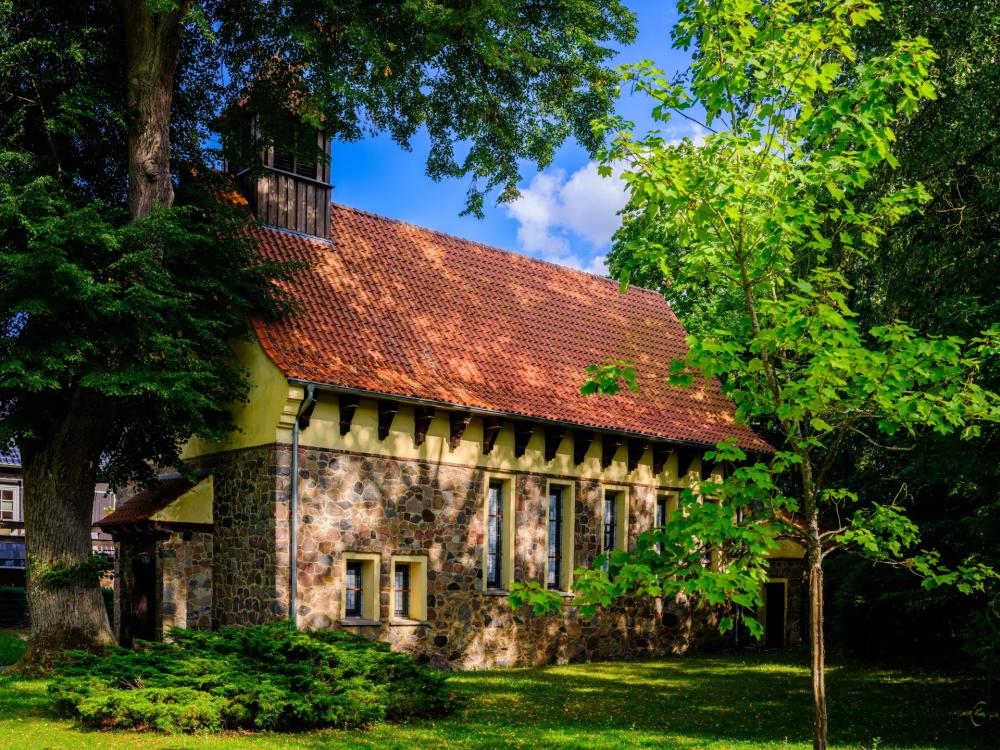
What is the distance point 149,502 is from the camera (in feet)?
56.4

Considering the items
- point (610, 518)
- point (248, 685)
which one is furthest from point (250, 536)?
point (610, 518)

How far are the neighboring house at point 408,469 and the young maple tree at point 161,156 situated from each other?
1.21 m

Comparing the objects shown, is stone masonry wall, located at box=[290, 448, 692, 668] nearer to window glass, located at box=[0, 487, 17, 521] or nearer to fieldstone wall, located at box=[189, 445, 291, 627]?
fieldstone wall, located at box=[189, 445, 291, 627]

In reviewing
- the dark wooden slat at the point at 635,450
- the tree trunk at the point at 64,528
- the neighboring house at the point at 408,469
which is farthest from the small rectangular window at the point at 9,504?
the dark wooden slat at the point at 635,450

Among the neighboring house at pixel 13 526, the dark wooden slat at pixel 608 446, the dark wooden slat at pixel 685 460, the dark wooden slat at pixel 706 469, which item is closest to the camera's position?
the dark wooden slat at pixel 608 446

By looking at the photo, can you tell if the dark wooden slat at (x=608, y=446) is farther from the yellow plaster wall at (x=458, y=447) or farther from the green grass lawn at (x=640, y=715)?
the green grass lawn at (x=640, y=715)

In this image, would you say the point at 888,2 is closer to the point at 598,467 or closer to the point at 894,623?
the point at 598,467

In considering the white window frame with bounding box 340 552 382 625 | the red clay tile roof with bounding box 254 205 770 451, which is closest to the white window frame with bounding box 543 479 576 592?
the red clay tile roof with bounding box 254 205 770 451

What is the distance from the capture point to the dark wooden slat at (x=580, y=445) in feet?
63.5

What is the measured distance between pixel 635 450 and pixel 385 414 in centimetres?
602

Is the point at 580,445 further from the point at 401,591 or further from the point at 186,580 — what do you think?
the point at 186,580

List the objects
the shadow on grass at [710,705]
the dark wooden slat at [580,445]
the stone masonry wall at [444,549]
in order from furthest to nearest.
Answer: the dark wooden slat at [580,445] → the stone masonry wall at [444,549] → the shadow on grass at [710,705]

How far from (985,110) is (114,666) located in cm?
1199

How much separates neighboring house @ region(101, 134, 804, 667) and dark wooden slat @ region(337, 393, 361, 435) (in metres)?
0.05
